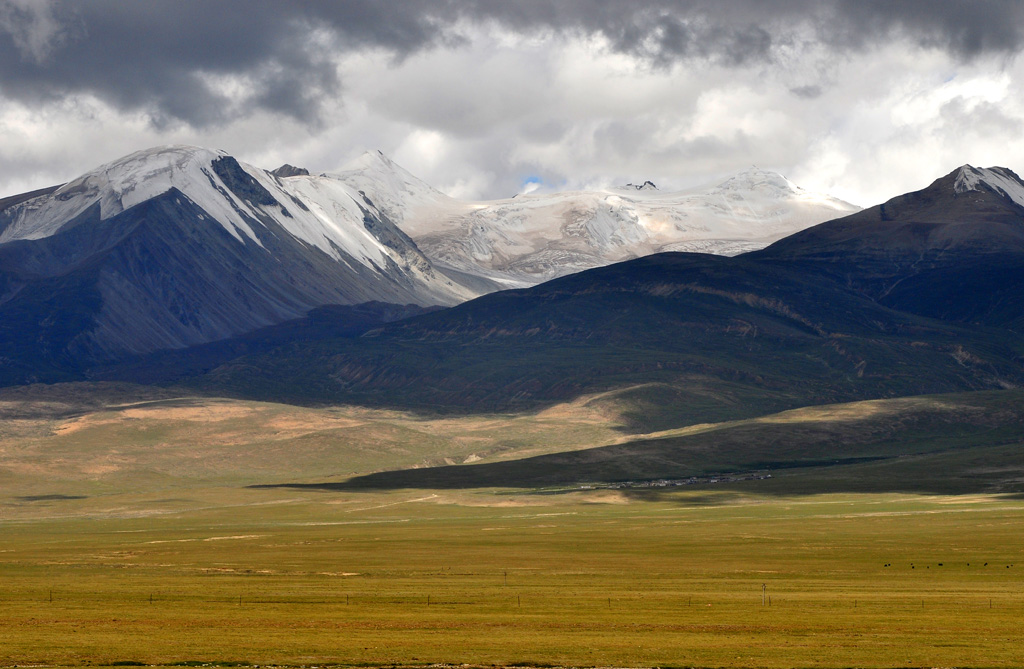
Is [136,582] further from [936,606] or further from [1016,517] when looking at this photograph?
[1016,517]

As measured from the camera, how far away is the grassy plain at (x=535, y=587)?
54906 mm

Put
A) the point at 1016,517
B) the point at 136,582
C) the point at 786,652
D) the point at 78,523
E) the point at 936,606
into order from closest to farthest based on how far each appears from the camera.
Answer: the point at 786,652 < the point at 936,606 < the point at 136,582 < the point at 1016,517 < the point at 78,523

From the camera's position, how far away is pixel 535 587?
279ft

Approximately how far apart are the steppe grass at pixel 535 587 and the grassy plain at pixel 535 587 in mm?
234

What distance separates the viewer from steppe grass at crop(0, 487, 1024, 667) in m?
54.9

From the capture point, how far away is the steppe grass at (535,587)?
5494 centimetres

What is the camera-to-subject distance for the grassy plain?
54.9 m

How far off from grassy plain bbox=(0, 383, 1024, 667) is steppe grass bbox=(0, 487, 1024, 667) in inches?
9.2

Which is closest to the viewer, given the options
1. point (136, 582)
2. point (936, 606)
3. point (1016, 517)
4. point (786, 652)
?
point (786, 652)

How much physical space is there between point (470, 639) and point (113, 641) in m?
16.1

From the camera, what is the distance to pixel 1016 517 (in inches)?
5359

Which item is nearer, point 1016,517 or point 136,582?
point 136,582

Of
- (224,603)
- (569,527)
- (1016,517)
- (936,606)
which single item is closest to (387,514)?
(569,527)

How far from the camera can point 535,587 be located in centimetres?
8519
